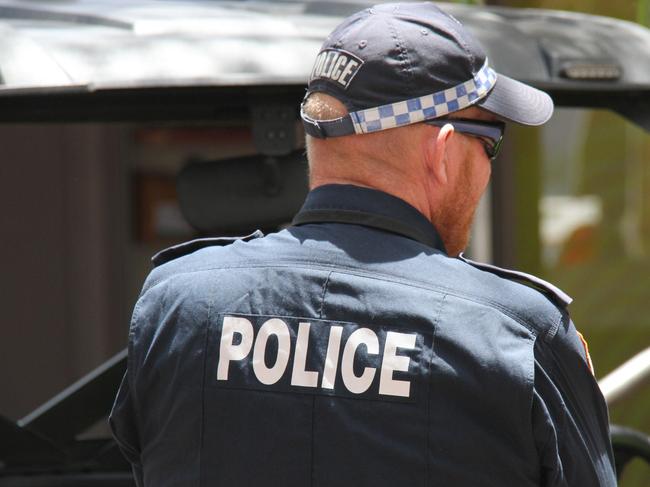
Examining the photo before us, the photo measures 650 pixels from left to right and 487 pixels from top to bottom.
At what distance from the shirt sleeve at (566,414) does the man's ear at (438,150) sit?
0.30m

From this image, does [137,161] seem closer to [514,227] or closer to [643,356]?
[514,227]

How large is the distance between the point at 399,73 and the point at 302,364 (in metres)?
0.47

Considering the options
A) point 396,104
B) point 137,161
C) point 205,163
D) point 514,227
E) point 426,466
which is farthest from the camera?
point 137,161

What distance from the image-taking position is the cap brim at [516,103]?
1837 millimetres

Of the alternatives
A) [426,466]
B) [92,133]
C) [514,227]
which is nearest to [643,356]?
[426,466]

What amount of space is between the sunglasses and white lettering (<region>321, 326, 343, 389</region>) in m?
0.35

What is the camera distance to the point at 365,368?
1665 mm

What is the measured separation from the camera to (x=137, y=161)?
6848 millimetres

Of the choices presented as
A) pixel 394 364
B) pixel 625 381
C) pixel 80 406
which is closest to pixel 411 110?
pixel 394 364

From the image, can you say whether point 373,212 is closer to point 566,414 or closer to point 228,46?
point 566,414

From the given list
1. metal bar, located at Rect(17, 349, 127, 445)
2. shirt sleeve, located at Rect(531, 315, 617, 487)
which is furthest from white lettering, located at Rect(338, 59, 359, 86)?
metal bar, located at Rect(17, 349, 127, 445)

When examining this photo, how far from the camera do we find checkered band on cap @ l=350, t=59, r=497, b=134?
173 centimetres

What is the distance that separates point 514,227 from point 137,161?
240cm

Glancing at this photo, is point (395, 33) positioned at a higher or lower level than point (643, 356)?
higher
